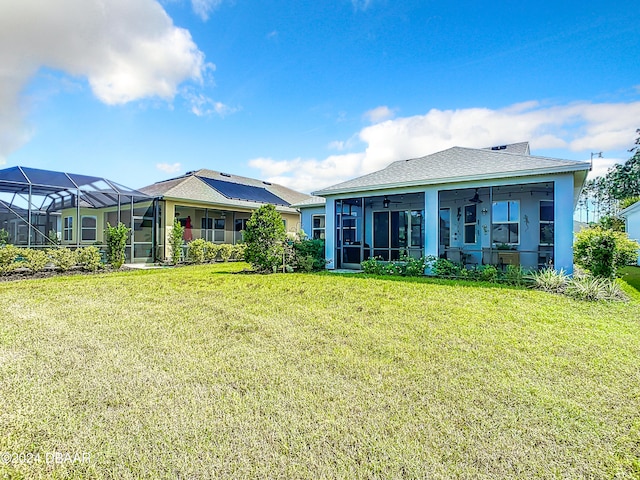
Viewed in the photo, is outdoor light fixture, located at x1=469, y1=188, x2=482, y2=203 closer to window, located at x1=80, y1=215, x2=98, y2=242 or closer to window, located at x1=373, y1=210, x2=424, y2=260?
window, located at x1=373, y1=210, x2=424, y2=260

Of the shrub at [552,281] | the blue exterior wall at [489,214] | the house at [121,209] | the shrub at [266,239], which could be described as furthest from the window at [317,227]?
the shrub at [552,281]

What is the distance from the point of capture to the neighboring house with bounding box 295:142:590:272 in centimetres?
931

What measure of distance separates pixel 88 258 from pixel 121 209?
5466mm

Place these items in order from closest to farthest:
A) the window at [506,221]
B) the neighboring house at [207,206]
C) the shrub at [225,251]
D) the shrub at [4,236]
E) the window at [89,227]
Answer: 1. the window at [506,221]
2. the shrub at [4,236]
3. the neighboring house at [207,206]
4. the shrub at [225,251]
5. the window at [89,227]

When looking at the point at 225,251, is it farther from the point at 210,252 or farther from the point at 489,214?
the point at 489,214

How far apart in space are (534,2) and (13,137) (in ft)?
64.1

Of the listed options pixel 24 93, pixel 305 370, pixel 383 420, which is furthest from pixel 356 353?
pixel 24 93

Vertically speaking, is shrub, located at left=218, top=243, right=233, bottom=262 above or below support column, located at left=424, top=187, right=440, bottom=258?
below

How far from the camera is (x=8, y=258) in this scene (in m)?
11.2

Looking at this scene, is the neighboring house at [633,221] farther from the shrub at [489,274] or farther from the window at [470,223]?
the shrub at [489,274]

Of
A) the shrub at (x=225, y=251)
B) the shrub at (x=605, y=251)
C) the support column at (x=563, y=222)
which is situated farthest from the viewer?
the shrub at (x=225, y=251)

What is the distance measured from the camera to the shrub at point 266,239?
40.1ft

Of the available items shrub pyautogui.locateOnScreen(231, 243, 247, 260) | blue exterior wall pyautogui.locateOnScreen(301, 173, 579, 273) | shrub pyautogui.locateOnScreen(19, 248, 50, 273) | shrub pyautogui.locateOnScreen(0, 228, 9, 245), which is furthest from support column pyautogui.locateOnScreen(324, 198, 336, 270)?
shrub pyautogui.locateOnScreen(0, 228, 9, 245)

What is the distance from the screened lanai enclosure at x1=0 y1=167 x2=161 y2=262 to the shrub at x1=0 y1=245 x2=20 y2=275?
1155mm
